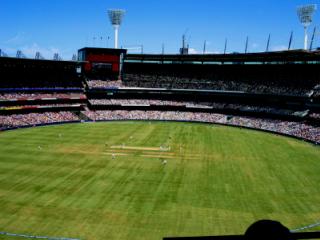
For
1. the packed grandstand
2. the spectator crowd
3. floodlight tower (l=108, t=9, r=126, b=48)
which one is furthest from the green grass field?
floodlight tower (l=108, t=9, r=126, b=48)

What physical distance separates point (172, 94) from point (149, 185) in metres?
63.3

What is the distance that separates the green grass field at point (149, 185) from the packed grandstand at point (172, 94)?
611 inches

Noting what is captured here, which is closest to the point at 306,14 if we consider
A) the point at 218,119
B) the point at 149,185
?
the point at 218,119

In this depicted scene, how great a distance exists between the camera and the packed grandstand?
7519 centimetres

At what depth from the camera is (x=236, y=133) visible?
229 ft

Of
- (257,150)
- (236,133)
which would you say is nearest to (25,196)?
(257,150)

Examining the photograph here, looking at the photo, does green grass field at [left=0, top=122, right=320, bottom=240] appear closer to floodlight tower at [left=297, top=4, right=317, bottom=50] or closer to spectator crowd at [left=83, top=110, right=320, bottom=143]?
spectator crowd at [left=83, top=110, right=320, bottom=143]

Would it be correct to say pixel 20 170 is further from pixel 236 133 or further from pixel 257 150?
pixel 236 133

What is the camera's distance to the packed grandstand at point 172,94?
2960 inches

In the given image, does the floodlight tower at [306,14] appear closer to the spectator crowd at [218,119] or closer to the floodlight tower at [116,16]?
the spectator crowd at [218,119]

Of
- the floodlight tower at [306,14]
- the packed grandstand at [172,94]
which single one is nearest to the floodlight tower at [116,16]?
the packed grandstand at [172,94]

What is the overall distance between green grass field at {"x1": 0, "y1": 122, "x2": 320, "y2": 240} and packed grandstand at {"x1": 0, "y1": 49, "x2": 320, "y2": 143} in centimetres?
1551

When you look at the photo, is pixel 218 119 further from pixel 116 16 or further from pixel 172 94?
pixel 116 16

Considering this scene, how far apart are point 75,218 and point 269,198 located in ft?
57.0
